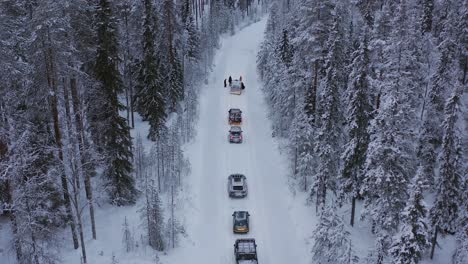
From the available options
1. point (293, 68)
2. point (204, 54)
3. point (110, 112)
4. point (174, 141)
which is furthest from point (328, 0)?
point (204, 54)

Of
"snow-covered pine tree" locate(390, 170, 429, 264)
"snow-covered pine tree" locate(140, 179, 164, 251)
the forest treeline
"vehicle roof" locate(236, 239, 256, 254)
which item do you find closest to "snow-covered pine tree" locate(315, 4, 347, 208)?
"vehicle roof" locate(236, 239, 256, 254)

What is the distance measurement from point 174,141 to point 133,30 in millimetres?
14658

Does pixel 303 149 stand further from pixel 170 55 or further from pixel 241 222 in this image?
pixel 170 55

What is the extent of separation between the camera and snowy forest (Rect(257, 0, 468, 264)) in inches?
915

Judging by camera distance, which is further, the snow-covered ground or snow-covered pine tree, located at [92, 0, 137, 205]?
snow-covered pine tree, located at [92, 0, 137, 205]

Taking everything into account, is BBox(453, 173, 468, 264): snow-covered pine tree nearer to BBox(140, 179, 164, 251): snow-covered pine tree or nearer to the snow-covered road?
the snow-covered road

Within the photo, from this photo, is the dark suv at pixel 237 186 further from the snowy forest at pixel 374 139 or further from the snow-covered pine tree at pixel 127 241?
the snow-covered pine tree at pixel 127 241

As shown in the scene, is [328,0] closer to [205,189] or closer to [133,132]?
[205,189]

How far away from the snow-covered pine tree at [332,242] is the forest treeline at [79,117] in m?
9.53

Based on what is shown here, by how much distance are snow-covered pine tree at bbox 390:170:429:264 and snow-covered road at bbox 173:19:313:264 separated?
6334mm

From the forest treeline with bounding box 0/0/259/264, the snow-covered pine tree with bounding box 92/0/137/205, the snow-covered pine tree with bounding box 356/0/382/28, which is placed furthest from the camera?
the snow-covered pine tree with bounding box 356/0/382/28

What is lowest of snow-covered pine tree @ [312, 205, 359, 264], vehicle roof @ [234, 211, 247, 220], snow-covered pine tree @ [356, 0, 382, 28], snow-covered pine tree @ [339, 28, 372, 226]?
vehicle roof @ [234, 211, 247, 220]

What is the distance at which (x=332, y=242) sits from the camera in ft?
72.3

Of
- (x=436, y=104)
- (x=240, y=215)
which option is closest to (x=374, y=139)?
(x=240, y=215)
